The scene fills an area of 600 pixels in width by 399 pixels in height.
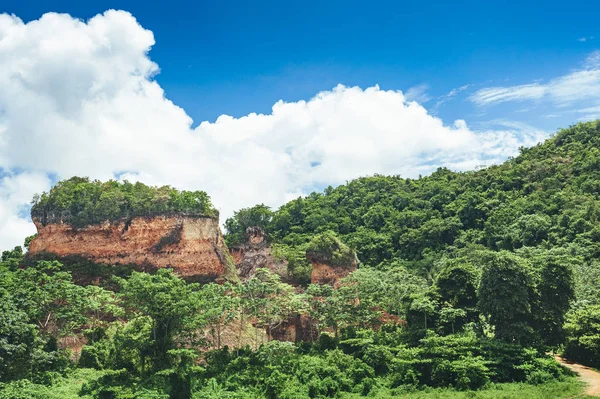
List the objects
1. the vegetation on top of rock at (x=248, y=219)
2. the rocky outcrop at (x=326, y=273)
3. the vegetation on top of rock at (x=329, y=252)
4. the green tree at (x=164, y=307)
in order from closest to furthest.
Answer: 1. the green tree at (x=164, y=307)
2. the rocky outcrop at (x=326, y=273)
3. the vegetation on top of rock at (x=329, y=252)
4. the vegetation on top of rock at (x=248, y=219)

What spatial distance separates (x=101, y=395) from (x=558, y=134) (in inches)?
2844

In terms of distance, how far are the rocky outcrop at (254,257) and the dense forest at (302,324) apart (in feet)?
4.54

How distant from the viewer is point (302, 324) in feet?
129

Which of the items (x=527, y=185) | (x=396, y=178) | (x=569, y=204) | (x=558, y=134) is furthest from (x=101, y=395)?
(x=558, y=134)

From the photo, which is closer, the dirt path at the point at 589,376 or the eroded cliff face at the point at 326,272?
the dirt path at the point at 589,376

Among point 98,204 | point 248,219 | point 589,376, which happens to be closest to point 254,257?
point 248,219

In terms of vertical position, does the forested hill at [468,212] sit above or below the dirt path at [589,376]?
above

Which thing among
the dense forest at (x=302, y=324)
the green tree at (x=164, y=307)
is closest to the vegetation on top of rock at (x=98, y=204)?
the dense forest at (x=302, y=324)

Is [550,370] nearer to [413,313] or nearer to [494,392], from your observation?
[494,392]

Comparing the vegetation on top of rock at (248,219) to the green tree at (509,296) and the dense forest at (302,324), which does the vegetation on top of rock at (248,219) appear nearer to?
the dense forest at (302,324)

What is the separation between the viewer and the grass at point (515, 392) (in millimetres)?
20625

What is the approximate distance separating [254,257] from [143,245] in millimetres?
12347

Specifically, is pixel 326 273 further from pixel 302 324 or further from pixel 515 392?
pixel 515 392

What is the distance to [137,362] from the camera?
28109mm
